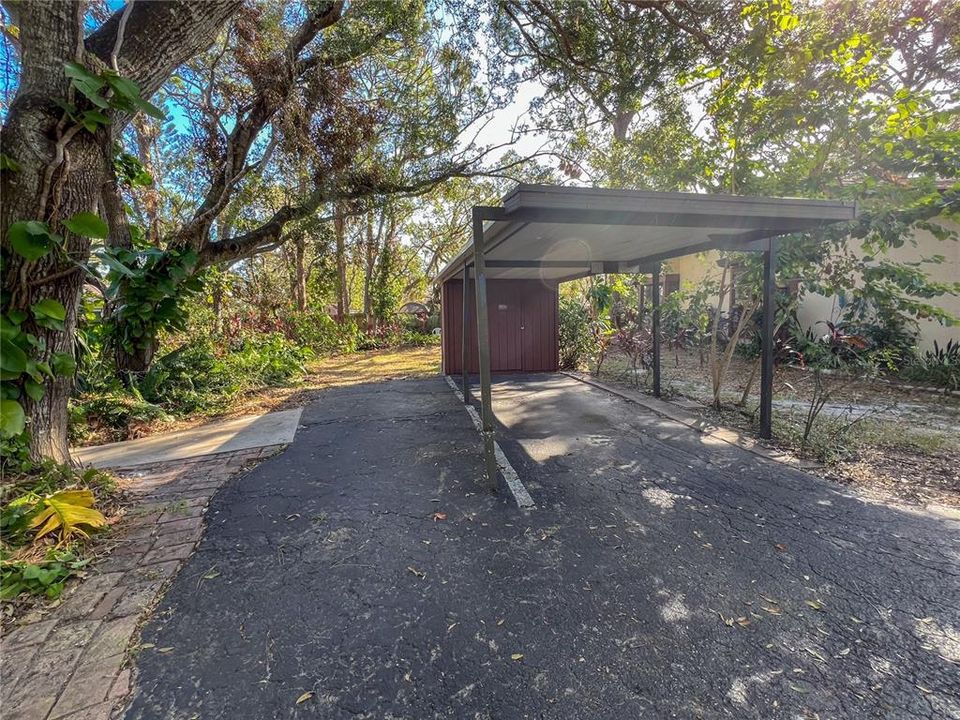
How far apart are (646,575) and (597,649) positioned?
2.08 ft

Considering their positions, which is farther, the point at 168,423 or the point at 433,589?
the point at 168,423

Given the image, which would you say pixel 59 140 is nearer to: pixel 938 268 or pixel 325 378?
pixel 325 378

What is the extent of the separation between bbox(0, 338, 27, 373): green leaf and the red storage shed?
23.8 ft

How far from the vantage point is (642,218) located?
3.35 meters

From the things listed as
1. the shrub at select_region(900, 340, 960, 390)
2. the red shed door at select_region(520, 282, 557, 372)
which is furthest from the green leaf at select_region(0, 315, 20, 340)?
the shrub at select_region(900, 340, 960, 390)

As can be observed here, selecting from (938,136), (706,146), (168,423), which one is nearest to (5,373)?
(168,423)

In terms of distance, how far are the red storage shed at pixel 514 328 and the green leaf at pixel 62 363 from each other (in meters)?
6.78

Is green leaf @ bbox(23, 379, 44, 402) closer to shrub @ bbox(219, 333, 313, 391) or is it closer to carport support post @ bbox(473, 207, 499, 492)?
carport support post @ bbox(473, 207, 499, 492)

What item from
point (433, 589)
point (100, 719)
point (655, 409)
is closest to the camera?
point (100, 719)

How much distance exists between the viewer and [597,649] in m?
1.79

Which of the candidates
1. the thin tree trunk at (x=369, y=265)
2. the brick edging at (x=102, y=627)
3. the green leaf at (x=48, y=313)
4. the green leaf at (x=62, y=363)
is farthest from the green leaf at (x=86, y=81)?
the thin tree trunk at (x=369, y=265)

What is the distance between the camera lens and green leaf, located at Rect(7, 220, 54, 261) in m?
2.18

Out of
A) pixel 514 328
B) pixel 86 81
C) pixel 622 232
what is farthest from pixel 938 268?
pixel 86 81

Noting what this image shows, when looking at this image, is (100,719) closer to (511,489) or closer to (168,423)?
(511,489)
